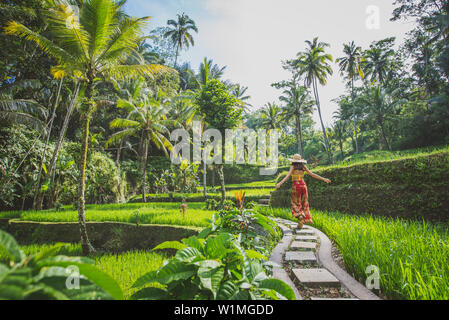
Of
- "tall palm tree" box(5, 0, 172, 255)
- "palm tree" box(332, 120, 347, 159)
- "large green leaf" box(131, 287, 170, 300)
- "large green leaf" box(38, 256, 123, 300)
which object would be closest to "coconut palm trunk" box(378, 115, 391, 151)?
"palm tree" box(332, 120, 347, 159)

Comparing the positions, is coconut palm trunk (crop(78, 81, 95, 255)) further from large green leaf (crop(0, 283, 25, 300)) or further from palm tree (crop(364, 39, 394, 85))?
palm tree (crop(364, 39, 394, 85))

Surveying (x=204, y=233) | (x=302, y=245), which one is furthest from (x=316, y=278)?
(x=204, y=233)

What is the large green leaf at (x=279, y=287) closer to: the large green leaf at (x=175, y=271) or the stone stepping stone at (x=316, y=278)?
the large green leaf at (x=175, y=271)

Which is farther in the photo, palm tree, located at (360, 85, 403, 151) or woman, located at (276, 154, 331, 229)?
palm tree, located at (360, 85, 403, 151)

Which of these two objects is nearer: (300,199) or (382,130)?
(300,199)

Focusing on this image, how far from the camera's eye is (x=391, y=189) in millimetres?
5652

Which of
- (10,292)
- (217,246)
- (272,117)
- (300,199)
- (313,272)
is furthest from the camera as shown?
(272,117)

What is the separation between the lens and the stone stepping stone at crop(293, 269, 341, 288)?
7.06 ft

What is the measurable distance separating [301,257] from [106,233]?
6.30 meters

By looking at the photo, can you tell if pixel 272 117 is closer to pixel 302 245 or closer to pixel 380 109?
pixel 380 109

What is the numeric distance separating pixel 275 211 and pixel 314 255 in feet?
13.6

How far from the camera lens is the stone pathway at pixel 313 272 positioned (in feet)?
6.56

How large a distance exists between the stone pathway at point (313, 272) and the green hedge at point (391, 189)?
322 cm
